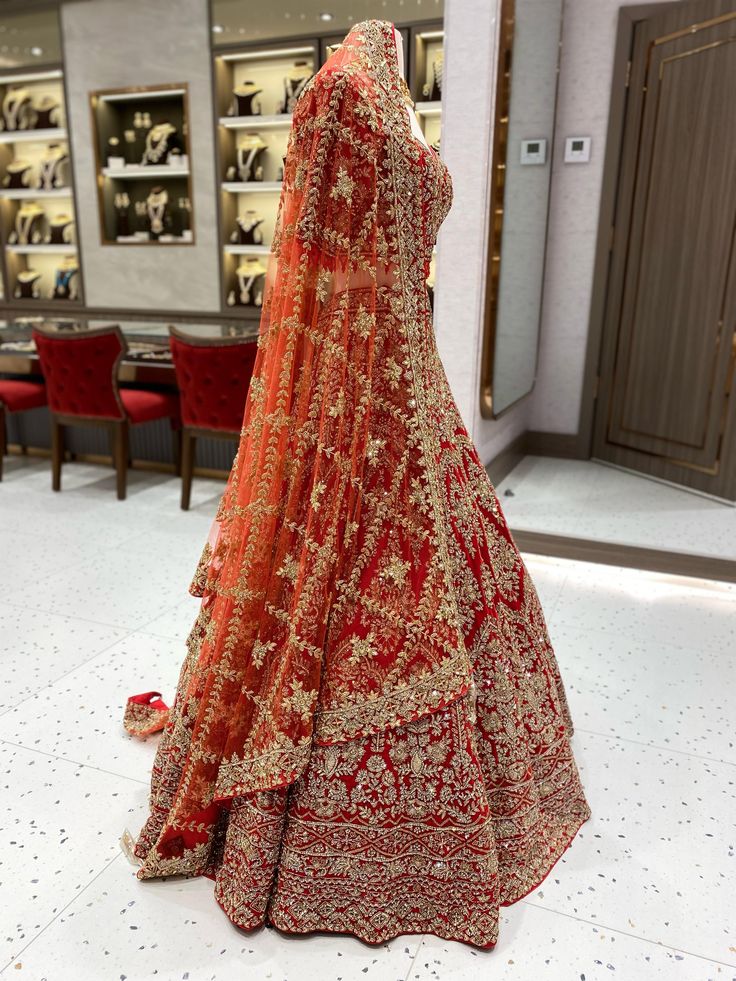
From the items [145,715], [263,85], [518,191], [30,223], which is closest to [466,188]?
[518,191]

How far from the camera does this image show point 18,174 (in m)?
6.17

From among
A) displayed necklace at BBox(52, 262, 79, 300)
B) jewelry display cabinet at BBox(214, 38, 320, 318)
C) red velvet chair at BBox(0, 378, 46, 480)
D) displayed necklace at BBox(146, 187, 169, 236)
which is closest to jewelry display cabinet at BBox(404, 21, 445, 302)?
jewelry display cabinet at BBox(214, 38, 320, 318)

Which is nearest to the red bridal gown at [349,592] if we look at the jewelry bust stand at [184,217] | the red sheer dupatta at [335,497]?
the red sheer dupatta at [335,497]

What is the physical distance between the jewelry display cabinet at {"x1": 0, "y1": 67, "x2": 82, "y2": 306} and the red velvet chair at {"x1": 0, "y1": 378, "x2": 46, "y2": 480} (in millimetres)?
2358

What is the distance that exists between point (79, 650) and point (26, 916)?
40.0 inches

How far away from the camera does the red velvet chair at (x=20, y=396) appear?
398cm

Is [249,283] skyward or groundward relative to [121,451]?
skyward

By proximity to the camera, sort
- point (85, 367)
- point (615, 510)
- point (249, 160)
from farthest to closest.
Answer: point (249, 160) < point (85, 367) < point (615, 510)

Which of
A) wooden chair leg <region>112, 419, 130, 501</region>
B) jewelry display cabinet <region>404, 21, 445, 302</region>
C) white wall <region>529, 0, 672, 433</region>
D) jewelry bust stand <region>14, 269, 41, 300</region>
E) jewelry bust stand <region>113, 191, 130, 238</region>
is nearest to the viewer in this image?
wooden chair leg <region>112, 419, 130, 501</region>

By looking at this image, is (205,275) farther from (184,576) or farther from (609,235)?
(184,576)

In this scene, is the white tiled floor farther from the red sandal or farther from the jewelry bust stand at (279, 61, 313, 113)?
the jewelry bust stand at (279, 61, 313, 113)

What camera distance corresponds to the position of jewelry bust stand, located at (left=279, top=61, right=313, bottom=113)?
202 inches

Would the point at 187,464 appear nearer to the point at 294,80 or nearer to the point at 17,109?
the point at 294,80

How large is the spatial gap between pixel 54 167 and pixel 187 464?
12.3 feet
